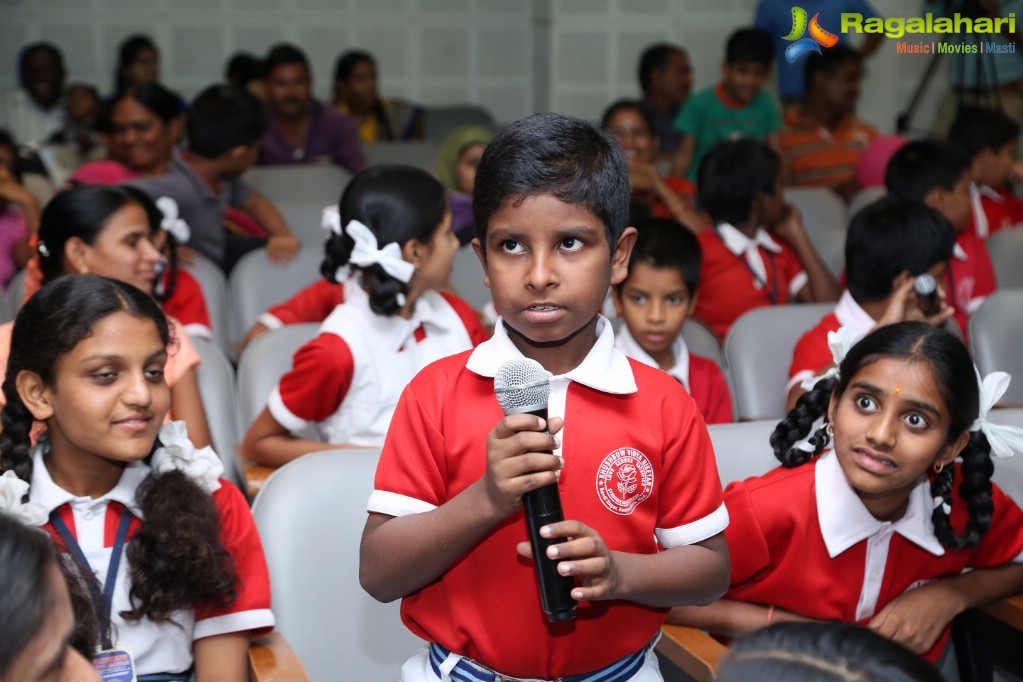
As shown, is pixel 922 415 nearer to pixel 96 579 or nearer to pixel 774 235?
pixel 96 579

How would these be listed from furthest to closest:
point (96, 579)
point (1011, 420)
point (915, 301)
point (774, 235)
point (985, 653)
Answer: point (774, 235) < point (915, 301) < point (1011, 420) < point (985, 653) < point (96, 579)

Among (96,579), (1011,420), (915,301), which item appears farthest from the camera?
(915,301)

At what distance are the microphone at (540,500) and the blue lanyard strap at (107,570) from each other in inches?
27.6

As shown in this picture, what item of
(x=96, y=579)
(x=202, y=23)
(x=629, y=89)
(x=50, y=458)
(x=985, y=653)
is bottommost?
(x=985, y=653)

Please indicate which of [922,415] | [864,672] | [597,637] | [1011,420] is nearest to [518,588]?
[597,637]

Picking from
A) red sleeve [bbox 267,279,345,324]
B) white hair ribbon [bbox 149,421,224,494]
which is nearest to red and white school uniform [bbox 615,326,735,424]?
red sleeve [bbox 267,279,345,324]

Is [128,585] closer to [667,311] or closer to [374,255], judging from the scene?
[374,255]

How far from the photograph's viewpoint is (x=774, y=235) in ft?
12.0

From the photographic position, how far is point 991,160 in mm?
4324

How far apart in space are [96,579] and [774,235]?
2681mm

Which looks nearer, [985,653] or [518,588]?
[518,588]

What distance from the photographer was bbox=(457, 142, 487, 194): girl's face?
4.35m

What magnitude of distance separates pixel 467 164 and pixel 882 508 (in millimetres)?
2907

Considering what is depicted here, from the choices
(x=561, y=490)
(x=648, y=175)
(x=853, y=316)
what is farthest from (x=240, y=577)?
(x=648, y=175)
